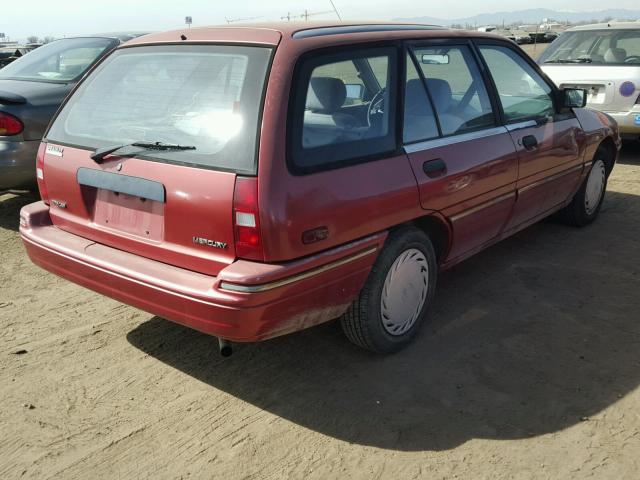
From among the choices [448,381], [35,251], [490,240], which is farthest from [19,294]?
[490,240]

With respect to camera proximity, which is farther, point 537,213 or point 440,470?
point 537,213

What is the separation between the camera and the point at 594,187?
541 cm

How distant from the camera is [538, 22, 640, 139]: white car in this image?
7418mm

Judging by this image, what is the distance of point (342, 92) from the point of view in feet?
10.5

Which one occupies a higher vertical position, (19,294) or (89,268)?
(89,268)

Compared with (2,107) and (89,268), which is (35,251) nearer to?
(89,268)

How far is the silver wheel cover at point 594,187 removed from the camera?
5.33 metres

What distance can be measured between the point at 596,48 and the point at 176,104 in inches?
279

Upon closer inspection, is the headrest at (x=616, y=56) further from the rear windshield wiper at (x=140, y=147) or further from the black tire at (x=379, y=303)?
the rear windshield wiper at (x=140, y=147)

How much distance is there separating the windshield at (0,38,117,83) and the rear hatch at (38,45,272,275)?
2953 mm

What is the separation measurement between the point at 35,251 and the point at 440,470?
232 centimetres

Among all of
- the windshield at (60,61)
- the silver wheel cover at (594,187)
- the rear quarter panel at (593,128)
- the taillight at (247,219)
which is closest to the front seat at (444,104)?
the taillight at (247,219)

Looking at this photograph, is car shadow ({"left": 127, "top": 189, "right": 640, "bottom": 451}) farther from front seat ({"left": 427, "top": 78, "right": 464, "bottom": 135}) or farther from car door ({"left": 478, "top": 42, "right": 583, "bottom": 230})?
front seat ({"left": 427, "top": 78, "right": 464, "bottom": 135})

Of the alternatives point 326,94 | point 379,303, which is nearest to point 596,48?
point 326,94
